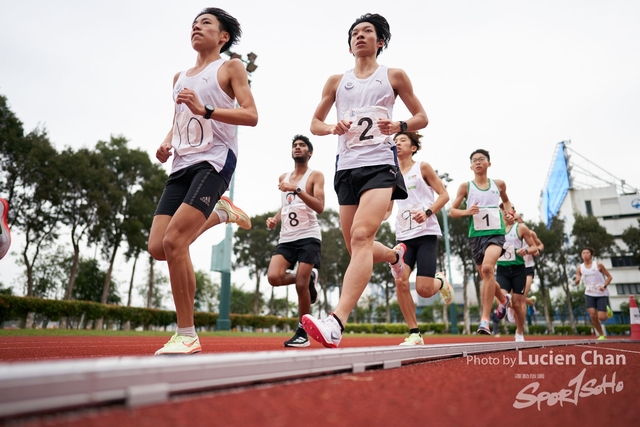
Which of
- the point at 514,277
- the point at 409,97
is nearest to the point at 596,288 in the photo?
the point at 514,277

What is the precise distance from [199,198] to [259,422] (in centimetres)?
244

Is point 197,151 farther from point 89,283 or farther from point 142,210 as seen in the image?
point 89,283

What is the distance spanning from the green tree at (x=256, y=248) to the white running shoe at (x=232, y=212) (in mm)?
40274

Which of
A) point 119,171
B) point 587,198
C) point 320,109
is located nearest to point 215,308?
point 119,171

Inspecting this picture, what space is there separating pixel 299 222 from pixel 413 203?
1.69 m

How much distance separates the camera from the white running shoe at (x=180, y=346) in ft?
11.1

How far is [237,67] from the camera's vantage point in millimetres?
4031

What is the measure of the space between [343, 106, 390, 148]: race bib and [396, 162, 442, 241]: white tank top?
2.53m

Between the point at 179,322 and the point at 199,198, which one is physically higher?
the point at 199,198

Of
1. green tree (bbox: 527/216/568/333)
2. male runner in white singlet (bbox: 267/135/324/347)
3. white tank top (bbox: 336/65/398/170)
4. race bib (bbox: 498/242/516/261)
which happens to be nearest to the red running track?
white tank top (bbox: 336/65/398/170)

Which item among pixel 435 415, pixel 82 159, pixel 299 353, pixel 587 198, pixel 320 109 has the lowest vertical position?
pixel 435 415

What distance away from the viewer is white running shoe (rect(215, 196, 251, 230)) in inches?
177

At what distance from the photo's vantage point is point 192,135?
3.84m

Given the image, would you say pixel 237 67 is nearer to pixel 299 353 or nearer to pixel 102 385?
pixel 299 353
